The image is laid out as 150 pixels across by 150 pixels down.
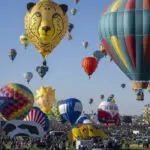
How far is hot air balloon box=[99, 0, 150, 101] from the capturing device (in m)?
28.4

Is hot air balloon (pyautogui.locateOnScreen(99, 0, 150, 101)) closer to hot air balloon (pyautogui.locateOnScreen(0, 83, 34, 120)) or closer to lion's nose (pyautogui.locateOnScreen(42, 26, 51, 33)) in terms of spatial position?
lion's nose (pyautogui.locateOnScreen(42, 26, 51, 33))

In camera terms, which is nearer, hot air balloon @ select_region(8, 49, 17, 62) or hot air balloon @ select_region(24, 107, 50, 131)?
hot air balloon @ select_region(24, 107, 50, 131)

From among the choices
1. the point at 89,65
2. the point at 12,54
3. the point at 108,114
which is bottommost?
the point at 108,114

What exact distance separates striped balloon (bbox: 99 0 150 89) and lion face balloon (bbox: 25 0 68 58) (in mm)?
7242

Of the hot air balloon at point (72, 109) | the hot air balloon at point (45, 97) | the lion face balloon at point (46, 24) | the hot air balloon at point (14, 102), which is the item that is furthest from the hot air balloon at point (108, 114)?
the lion face balloon at point (46, 24)

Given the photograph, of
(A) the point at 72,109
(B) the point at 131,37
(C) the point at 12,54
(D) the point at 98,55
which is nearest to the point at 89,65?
(A) the point at 72,109

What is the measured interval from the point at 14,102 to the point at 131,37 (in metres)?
15.1

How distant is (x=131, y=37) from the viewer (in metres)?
28.5

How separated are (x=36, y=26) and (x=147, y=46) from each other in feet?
36.5

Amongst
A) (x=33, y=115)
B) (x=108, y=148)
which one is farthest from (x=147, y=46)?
(x=33, y=115)

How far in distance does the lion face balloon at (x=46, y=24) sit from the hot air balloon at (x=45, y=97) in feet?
54.4

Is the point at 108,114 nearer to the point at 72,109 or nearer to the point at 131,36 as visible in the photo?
the point at 72,109

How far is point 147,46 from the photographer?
2855 centimetres

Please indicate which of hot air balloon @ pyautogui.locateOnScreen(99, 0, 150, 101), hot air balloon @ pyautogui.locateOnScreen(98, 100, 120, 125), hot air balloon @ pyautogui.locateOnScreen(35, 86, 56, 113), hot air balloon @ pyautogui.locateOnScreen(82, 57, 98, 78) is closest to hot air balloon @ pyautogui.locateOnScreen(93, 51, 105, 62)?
hot air balloon @ pyautogui.locateOnScreen(82, 57, 98, 78)
